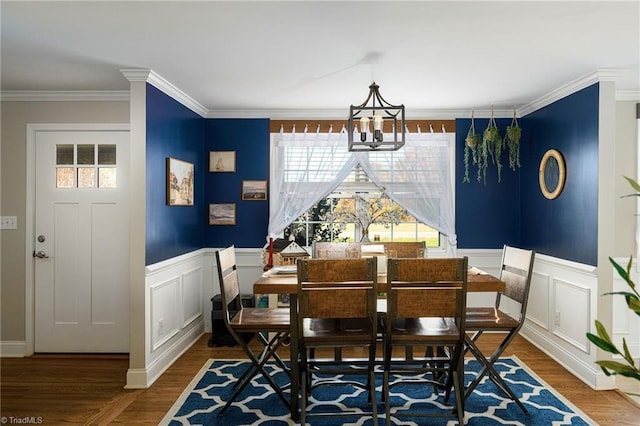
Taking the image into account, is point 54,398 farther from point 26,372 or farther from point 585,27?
point 585,27

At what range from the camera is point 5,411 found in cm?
294

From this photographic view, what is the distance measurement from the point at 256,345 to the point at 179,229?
4.55 ft

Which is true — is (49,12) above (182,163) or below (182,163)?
above

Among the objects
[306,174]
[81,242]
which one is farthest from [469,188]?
[81,242]

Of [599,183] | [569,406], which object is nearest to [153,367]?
[569,406]

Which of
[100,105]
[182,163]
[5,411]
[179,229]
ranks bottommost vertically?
[5,411]

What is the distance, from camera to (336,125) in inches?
194

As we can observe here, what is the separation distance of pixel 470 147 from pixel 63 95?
13.7 feet

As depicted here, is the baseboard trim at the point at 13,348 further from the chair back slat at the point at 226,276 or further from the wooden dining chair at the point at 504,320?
the wooden dining chair at the point at 504,320

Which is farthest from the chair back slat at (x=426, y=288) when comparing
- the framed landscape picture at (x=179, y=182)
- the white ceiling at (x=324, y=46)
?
the framed landscape picture at (x=179, y=182)

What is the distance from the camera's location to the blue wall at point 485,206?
4895mm

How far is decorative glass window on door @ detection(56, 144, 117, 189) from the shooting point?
4.00 meters

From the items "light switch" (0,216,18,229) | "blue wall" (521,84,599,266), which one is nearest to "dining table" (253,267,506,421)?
"blue wall" (521,84,599,266)

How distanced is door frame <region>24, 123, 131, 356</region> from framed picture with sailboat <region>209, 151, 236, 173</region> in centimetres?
108
